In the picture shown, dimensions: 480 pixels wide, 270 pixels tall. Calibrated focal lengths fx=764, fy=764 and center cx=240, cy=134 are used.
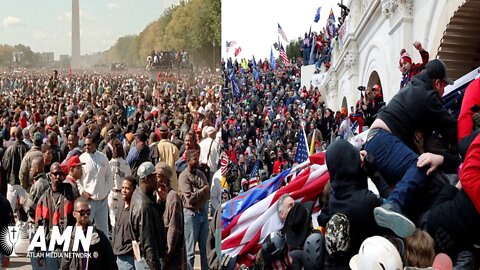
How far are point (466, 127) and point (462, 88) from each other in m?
0.57

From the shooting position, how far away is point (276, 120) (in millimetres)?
5129

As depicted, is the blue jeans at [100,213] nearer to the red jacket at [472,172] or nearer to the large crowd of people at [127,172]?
the large crowd of people at [127,172]

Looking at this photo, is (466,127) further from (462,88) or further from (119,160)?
(119,160)

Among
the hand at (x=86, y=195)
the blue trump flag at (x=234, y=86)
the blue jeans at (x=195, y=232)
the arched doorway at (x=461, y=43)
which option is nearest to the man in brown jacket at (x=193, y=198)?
the blue jeans at (x=195, y=232)

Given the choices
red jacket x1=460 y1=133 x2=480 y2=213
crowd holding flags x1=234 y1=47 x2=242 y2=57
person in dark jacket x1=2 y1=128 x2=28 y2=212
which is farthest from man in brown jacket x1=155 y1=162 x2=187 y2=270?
person in dark jacket x1=2 y1=128 x2=28 y2=212

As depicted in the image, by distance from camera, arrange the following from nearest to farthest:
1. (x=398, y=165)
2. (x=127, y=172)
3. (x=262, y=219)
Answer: (x=398, y=165) < (x=262, y=219) < (x=127, y=172)

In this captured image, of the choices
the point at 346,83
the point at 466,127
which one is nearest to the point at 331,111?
the point at 346,83

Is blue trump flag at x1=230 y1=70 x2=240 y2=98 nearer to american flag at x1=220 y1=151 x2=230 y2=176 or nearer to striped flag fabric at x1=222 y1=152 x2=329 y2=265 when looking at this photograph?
american flag at x1=220 y1=151 x2=230 y2=176

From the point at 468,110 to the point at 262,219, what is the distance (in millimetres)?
1169

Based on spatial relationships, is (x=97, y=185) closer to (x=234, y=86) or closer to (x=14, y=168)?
(x=234, y=86)

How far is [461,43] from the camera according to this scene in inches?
178

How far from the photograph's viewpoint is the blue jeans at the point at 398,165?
9.21 ft

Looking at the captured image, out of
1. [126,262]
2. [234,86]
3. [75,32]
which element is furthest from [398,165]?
[75,32]

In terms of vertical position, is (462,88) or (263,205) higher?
(462,88)
